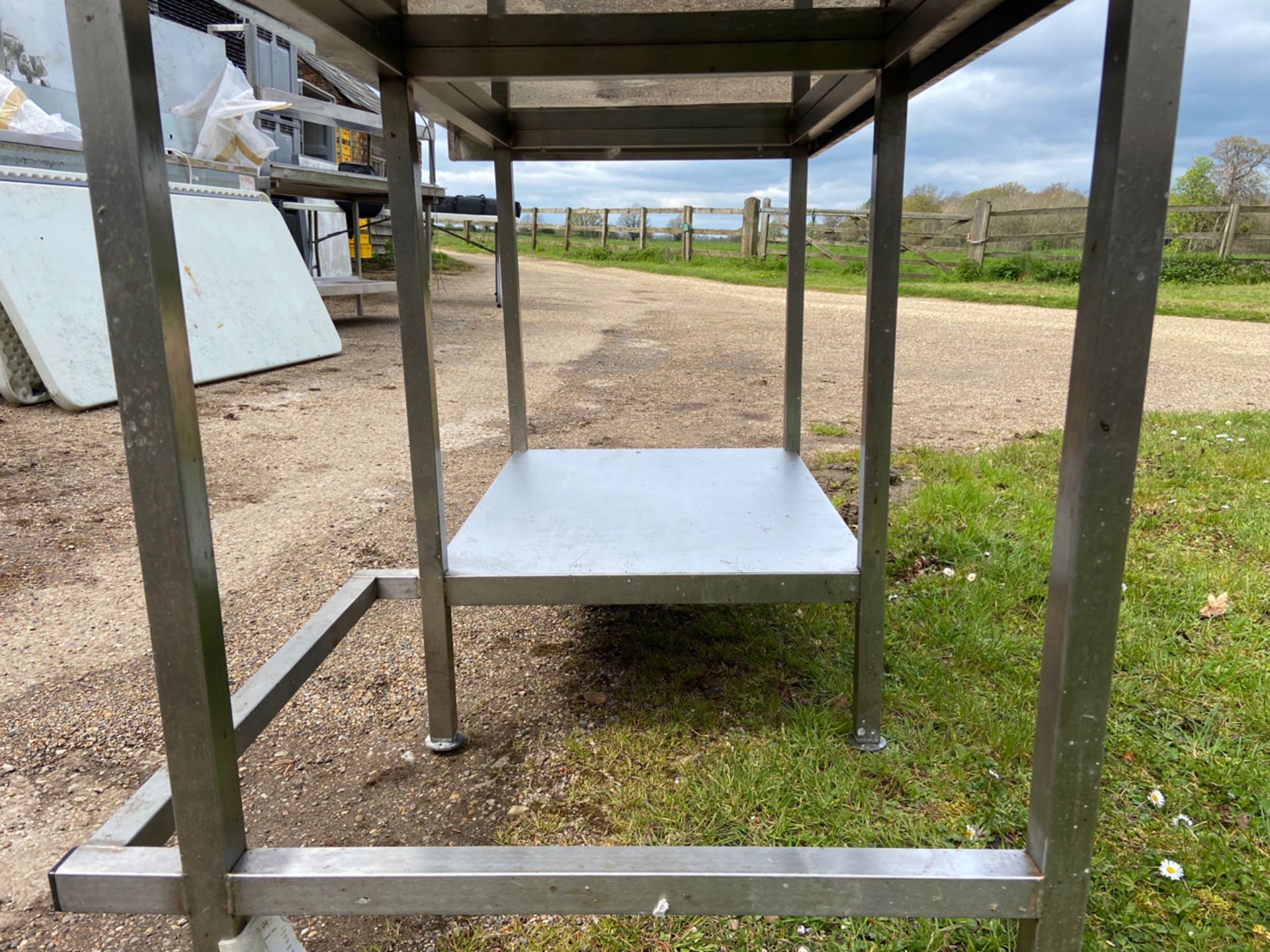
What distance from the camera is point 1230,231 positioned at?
47.8 ft

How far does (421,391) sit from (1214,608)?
2061 millimetres

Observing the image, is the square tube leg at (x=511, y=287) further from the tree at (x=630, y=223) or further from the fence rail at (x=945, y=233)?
the tree at (x=630, y=223)

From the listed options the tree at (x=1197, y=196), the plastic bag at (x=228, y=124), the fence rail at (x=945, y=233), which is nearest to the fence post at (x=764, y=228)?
the fence rail at (x=945, y=233)

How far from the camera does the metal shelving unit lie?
83 cm

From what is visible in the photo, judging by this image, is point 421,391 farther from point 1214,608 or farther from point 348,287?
point 348,287

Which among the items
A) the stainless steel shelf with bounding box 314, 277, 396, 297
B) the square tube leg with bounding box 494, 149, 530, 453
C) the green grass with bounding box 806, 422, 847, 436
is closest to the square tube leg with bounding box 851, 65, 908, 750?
the square tube leg with bounding box 494, 149, 530, 453

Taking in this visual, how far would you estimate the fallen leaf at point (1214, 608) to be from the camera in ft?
7.26

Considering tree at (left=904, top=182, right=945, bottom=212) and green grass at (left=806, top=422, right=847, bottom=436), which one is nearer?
green grass at (left=806, top=422, right=847, bottom=436)

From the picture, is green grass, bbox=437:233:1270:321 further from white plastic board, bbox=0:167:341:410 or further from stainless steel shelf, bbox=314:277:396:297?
white plastic board, bbox=0:167:341:410

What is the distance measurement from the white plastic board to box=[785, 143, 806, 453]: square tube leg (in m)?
2.60

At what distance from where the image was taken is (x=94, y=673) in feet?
6.70

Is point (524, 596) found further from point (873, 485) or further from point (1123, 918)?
point (1123, 918)

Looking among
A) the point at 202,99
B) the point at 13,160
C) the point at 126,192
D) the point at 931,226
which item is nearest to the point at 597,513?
the point at 126,192

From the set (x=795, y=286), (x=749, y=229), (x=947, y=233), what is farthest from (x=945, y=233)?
(x=795, y=286)
